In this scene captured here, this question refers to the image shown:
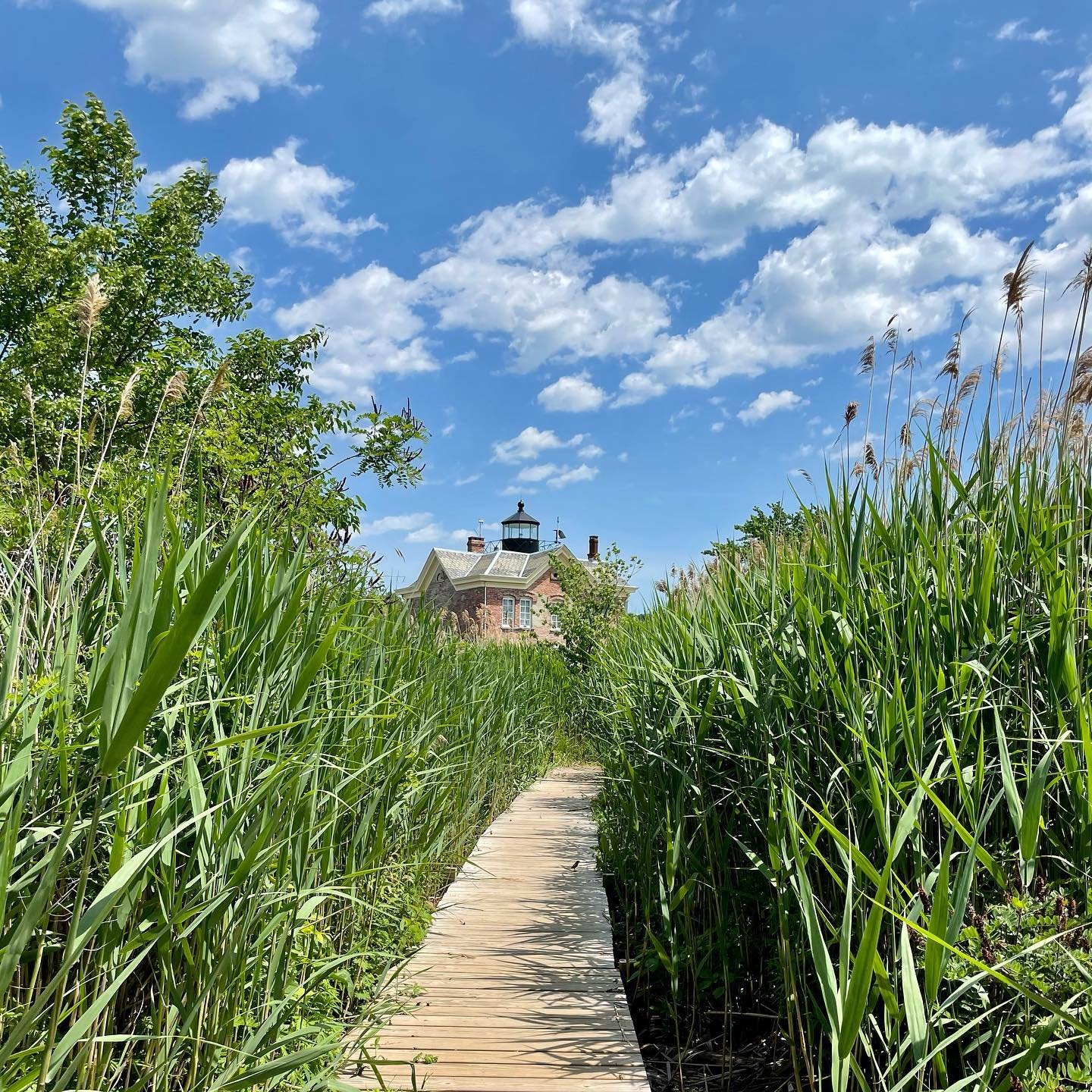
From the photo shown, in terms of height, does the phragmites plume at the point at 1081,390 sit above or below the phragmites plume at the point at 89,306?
below

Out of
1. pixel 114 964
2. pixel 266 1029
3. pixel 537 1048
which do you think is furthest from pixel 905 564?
pixel 114 964

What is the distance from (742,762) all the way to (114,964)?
189 cm

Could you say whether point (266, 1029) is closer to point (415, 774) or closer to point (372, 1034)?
point (372, 1034)

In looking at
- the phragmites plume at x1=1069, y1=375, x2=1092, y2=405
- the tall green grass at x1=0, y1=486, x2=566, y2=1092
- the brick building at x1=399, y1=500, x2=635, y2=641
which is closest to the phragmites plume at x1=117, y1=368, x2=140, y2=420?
the tall green grass at x1=0, y1=486, x2=566, y2=1092

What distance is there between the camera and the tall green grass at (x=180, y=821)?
1477mm

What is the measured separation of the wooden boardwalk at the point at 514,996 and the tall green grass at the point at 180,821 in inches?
9.1

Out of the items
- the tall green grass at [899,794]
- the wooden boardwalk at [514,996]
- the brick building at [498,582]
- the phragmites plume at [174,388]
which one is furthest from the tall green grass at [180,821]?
the brick building at [498,582]

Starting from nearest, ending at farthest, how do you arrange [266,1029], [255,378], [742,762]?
[266,1029], [742,762], [255,378]

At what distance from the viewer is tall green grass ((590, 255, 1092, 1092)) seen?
1.71 metres

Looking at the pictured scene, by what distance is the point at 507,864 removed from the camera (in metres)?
5.06

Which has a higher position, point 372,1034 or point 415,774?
point 415,774

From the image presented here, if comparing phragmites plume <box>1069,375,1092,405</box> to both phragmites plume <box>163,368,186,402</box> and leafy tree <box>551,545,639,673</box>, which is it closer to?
phragmites plume <box>163,368,186,402</box>

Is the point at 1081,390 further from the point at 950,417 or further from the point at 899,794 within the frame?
the point at 899,794

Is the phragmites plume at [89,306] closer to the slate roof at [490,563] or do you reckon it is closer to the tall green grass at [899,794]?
the tall green grass at [899,794]
